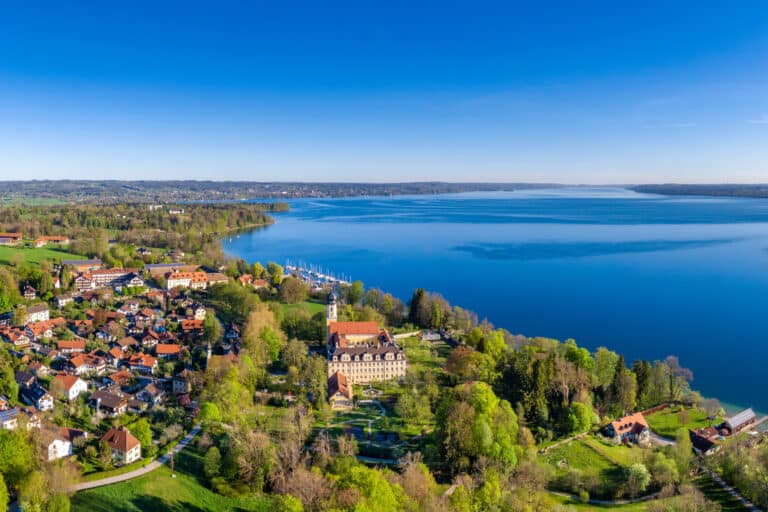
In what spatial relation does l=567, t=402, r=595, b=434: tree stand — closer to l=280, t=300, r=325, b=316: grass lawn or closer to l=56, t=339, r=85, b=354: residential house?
l=280, t=300, r=325, b=316: grass lawn

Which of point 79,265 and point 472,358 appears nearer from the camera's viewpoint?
point 472,358

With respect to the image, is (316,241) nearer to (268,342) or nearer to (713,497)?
(268,342)

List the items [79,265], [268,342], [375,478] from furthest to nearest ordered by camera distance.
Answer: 1. [79,265]
2. [268,342]
3. [375,478]

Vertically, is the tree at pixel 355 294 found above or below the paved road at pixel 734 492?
above

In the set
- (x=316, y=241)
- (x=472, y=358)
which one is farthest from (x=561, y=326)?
(x=316, y=241)

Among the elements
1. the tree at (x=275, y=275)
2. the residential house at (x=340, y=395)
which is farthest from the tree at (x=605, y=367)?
the tree at (x=275, y=275)

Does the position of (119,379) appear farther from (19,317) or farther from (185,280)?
(185,280)

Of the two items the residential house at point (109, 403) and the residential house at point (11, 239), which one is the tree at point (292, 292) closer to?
the residential house at point (109, 403)
